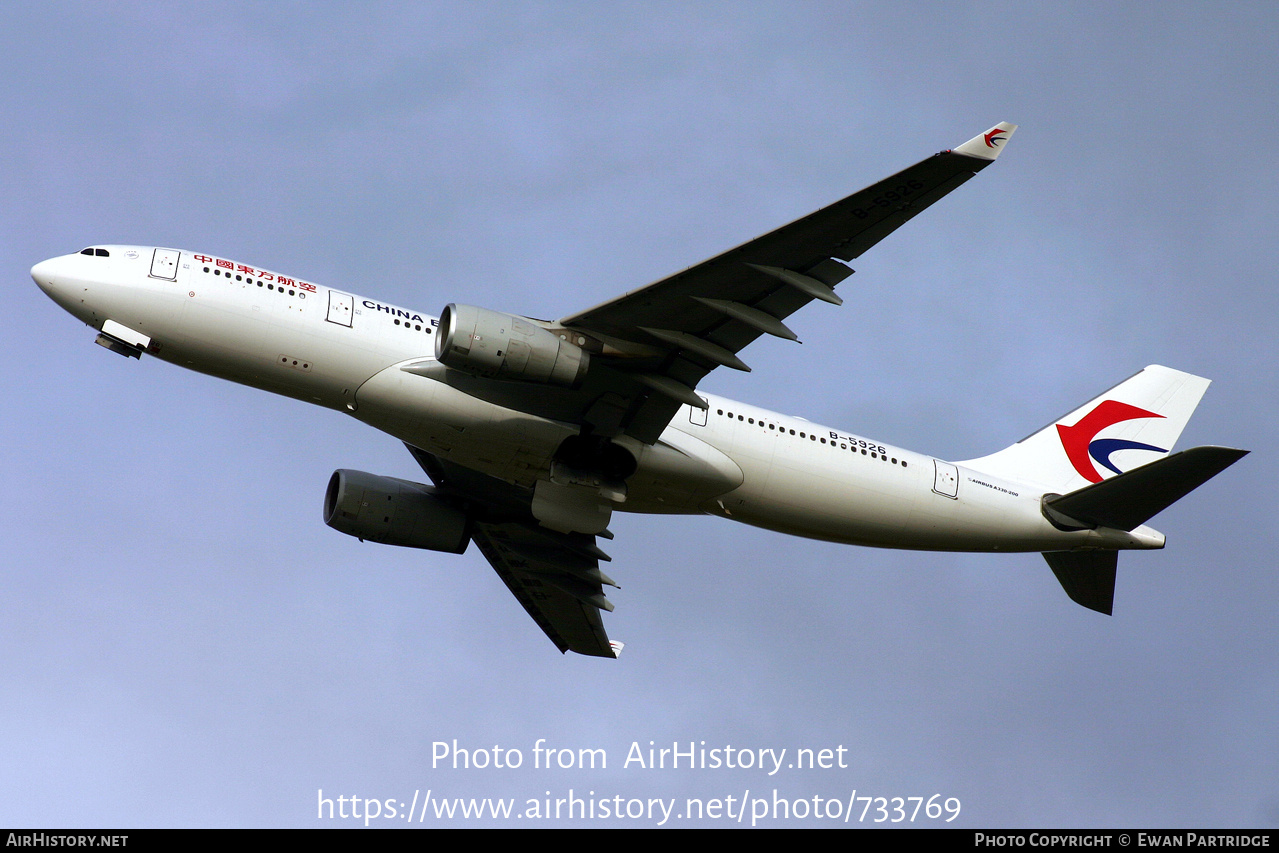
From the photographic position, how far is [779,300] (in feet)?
87.8

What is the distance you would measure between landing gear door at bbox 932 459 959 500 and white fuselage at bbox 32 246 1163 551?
0.04m

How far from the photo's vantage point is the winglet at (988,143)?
2259 cm

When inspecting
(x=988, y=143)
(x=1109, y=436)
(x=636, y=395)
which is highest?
(x=988, y=143)

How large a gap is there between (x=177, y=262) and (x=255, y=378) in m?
3.18

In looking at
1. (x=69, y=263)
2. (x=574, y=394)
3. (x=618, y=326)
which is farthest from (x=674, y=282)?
(x=69, y=263)

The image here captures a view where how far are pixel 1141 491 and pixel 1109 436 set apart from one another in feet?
18.2

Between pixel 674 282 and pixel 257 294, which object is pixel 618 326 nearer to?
pixel 674 282

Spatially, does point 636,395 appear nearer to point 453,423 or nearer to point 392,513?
point 453,423

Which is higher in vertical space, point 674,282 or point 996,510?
point 674,282

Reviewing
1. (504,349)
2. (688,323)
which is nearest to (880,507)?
(688,323)

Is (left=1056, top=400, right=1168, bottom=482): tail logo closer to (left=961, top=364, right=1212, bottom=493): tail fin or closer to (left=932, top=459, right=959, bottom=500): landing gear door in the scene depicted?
(left=961, top=364, right=1212, bottom=493): tail fin

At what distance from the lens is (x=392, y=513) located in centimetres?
3484

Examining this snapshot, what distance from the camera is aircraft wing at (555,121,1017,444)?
23.8m

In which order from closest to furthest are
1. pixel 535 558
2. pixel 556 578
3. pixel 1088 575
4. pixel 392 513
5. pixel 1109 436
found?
pixel 1088 575 → pixel 392 513 → pixel 1109 436 → pixel 535 558 → pixel 556 578
